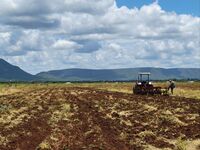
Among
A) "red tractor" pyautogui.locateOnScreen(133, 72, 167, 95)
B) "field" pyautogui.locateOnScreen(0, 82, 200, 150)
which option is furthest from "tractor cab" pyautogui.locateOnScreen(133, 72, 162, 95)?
"field" pyautogui.locateOnScreen(0, 82, 200, 150)

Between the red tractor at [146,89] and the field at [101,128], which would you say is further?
the red tractor at [146,89]

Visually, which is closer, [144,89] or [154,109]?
[154,109]

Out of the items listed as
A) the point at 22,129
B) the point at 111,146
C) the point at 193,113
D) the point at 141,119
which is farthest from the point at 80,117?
the point at 111,146

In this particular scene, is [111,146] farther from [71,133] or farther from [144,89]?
Answer: [144,89]

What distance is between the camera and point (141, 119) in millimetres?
40500

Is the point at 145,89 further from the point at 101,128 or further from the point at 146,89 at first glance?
the point at 101,128

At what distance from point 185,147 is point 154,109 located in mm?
19442

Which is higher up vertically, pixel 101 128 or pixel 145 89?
pixel 145 89

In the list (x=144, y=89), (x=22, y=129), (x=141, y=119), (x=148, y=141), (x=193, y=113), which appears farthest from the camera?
(x=144, y=89)

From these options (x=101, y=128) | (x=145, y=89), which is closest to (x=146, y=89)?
(x=145, y=89)

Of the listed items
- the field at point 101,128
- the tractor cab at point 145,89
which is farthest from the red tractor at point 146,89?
the field at point 101,128

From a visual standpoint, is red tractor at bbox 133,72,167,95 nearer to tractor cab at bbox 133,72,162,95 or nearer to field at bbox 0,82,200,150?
tractor cab at bbox 133,72,162,95

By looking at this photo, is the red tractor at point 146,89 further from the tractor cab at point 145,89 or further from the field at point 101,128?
the field at point 101,128

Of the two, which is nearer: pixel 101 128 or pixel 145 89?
pixel 101 128
